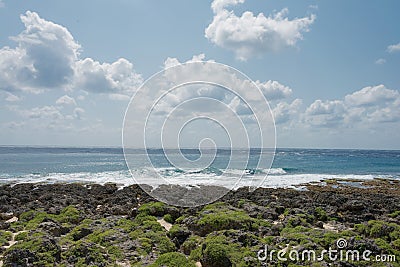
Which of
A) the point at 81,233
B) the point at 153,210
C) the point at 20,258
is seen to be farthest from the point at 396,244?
the point at 20,258

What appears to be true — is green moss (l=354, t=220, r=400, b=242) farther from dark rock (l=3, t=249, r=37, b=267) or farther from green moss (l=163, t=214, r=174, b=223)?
dark rock (l=3, t=249, r=37, b=267)

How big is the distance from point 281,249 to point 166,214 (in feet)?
20.6

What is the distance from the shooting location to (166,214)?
12750mm

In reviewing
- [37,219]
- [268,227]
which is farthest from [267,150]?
[37,219]

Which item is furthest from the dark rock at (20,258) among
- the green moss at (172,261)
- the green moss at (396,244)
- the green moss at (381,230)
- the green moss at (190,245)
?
the green moss at (381,230)

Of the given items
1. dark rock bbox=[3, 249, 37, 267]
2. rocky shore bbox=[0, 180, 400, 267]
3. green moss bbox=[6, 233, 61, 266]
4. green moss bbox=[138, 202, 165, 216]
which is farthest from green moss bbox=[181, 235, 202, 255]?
green moss bbox=[138, 202, 165, 216]

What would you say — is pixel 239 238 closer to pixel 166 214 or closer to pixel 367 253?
pixel 367 253

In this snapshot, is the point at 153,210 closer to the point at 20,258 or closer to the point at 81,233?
the point at 81,233

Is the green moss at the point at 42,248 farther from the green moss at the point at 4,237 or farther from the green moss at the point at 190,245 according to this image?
the green moss at the point at 190,245

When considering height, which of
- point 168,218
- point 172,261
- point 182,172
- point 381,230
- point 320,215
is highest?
point 381,230

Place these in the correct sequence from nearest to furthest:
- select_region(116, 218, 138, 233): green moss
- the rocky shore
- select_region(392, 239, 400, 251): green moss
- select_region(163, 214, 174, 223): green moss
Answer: the rocky shore, select_region(392, 239, 400, 251): green moss, select_region(116, 218, 138, 233): green moss, select_region(163, 214, 174, 223): green moss

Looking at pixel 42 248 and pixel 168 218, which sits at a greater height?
pixel 42 248

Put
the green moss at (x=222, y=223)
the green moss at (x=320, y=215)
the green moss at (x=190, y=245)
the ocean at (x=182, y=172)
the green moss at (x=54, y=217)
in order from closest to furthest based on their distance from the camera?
1. the green moss at (x=190, y=245)
2. the green moss at (x=222, y=223)
3. the green moss at (x=54, y=217)
4. the green moss at (x=320, y=215)
5. the ocean at (x=182, y=172)

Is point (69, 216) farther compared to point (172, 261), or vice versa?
point (69, 216)
